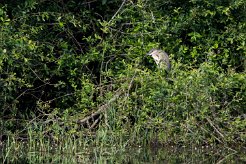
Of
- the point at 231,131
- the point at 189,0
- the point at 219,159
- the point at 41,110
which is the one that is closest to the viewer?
the point at 219,159

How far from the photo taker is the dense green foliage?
29.7 feet

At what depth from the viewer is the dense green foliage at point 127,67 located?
29.7ft

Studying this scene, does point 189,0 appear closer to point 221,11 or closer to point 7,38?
point 221,11

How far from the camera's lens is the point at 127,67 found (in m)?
9.83

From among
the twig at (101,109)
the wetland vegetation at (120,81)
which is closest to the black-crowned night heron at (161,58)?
the wetland vegetation at (120,81)

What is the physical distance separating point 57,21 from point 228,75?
238 centimetres

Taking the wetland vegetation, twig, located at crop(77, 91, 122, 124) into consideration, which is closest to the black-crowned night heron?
→ the wetland vegetation

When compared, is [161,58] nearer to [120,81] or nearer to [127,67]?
[127,67]

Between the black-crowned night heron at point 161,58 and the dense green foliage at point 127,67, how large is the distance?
4.2 inches

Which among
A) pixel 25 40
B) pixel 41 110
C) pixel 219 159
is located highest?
pixel 25 40

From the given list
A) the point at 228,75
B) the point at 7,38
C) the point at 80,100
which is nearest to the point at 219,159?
the point at 228,75

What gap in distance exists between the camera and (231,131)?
352 inches

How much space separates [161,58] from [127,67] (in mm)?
480

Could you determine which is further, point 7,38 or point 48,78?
point 48,78
